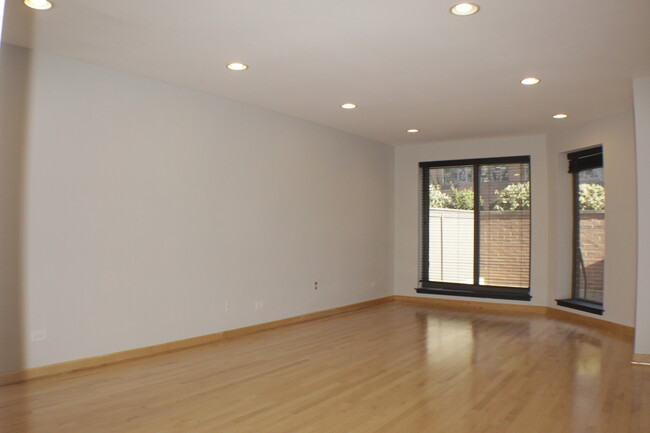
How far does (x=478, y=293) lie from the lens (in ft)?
27.1

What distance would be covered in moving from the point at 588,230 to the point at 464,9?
4992 millimetres

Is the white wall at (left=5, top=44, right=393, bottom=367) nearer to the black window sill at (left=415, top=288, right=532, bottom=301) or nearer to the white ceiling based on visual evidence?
the white ceiling

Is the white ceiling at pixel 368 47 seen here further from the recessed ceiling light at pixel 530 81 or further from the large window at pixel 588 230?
the large window at pixel 588 230

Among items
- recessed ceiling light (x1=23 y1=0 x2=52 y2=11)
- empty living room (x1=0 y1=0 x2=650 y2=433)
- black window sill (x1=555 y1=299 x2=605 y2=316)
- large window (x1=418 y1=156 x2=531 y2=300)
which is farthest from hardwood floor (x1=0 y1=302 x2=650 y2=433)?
recessed ceiling light (x1=23 y1=0 x2=52 y2=11)

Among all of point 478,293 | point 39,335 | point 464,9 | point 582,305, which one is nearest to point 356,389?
point 39,335

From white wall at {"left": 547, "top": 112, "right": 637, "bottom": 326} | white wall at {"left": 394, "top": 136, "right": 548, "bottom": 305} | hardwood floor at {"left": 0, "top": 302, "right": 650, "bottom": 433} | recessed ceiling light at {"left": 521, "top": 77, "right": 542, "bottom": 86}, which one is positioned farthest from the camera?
white wall at {"left": 394, "top": 136, "right": 548, "bottom": 305}

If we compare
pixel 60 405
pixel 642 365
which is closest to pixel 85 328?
pixel 60 405

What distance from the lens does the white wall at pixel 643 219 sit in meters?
4.70

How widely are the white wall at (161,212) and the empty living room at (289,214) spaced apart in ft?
0.07

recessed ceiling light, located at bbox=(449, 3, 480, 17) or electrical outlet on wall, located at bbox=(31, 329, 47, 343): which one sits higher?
recessed ceiling light, located at bbox=(449, 3, 480, 17)

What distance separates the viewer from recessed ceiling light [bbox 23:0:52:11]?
330 cm

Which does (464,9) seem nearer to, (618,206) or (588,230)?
(618,206)

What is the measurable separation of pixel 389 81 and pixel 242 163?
2.01m

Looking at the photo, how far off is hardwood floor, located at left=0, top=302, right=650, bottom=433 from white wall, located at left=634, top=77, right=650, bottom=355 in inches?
14.4
